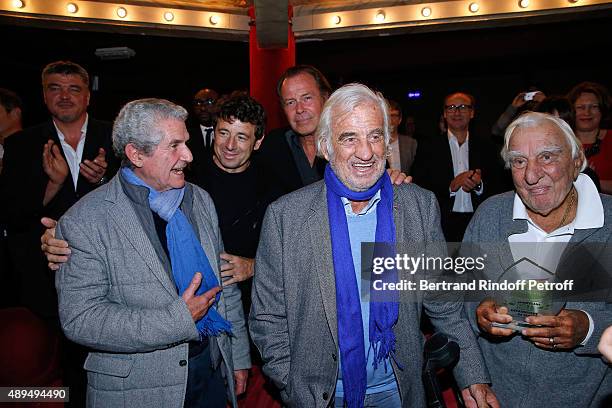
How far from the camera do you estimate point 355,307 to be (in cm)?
183

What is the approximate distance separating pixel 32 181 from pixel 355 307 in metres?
2.10

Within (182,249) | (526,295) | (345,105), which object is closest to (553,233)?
(526,295)

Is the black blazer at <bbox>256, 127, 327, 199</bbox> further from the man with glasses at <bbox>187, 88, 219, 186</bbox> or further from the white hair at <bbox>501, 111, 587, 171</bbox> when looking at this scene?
the white hair at <bbox>501, 111, 587, 171</bbox>

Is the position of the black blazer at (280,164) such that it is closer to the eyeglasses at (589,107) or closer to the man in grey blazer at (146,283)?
the man in grey blazer at (146,283)

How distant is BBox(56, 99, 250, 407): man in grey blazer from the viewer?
179 centimetres

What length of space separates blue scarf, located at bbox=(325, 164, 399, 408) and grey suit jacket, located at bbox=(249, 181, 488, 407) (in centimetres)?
4

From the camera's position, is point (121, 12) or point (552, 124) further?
point (121, 12)

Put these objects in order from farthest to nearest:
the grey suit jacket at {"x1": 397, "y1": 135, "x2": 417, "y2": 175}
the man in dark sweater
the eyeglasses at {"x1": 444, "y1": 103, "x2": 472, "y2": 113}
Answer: the grey suit jacket at {"x1": 397, "y1": 135, "x2": 417, "y2": 175}, the eyeglasses at {"x1": 444, "y1": 103, "x2": 472, "y2": 113}, the man in dark sweater

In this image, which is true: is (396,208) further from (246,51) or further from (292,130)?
(246,51)

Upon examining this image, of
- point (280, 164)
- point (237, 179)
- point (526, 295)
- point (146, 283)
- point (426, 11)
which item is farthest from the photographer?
point (426, 11)

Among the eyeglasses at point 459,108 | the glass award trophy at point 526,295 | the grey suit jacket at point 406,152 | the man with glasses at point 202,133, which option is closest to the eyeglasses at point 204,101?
the man with glasses at point 202,133

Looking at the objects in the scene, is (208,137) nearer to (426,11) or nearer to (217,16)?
(217,16)

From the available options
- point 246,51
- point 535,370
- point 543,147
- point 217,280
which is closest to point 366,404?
point 535,370

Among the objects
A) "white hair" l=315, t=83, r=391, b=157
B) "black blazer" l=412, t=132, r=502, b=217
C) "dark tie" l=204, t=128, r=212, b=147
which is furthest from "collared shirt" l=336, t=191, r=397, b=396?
"dark tie" l=204, t=128, r=212, b=147
